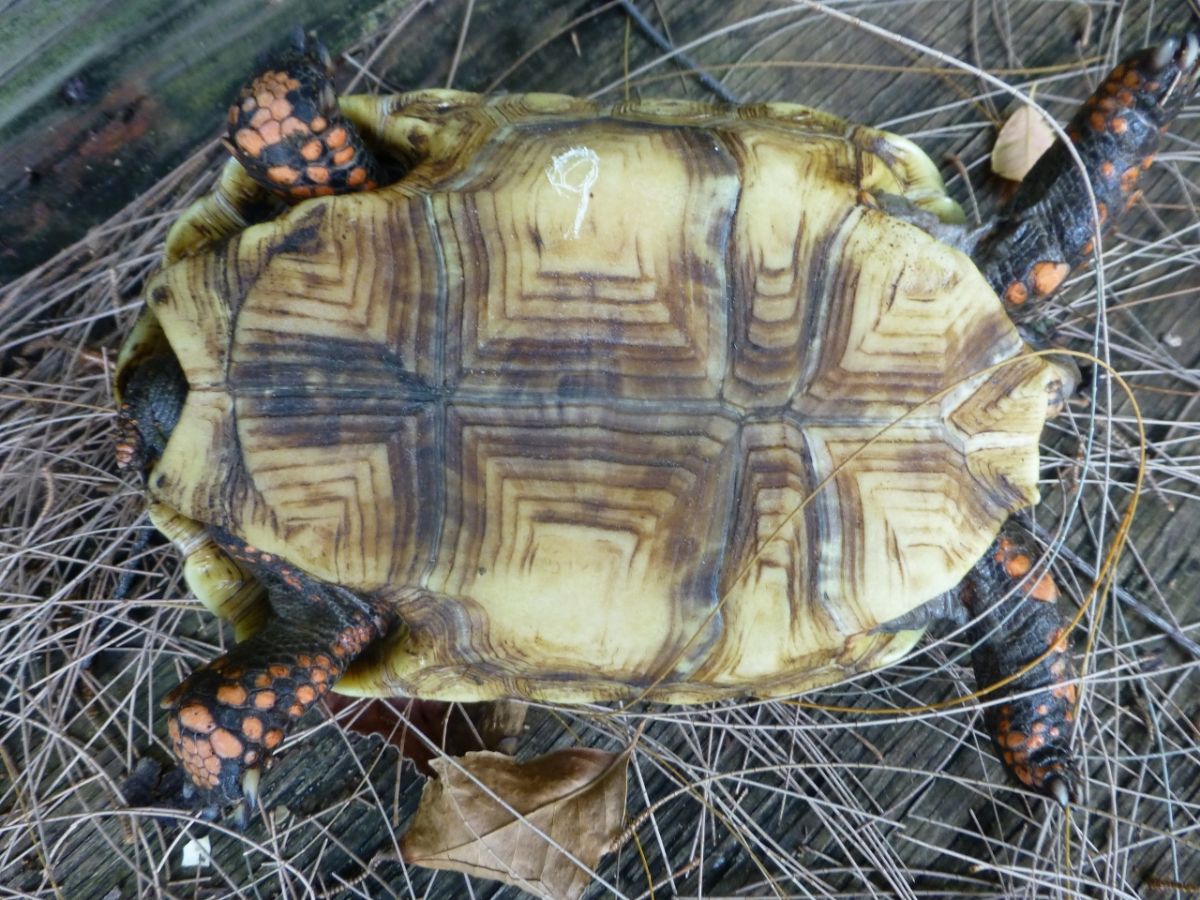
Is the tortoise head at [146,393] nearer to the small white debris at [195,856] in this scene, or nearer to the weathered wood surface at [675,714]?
the weathered wood surface at [675,714]

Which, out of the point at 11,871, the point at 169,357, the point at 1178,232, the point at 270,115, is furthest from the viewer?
the point at 1178,232

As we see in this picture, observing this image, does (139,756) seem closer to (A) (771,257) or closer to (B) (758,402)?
(B) (758,402)

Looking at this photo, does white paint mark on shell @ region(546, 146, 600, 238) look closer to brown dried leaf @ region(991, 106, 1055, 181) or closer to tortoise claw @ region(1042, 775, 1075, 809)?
brown dried leaf @ region(991, 106, 1055, 181)

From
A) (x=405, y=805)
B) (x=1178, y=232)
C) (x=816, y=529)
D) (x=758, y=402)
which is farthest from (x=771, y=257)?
(x=405, y=805)

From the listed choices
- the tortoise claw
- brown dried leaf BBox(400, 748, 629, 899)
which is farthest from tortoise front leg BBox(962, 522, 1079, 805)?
brown dried leaf BBox(400, 748, 629, 899)

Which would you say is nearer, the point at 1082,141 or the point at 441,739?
the point at 1082,141

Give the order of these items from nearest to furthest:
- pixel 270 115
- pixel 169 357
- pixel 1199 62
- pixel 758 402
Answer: pixel 758 402
pixel 270 115
pixel 169 357
pixel 1199 62

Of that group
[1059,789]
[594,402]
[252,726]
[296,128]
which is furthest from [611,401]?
[1059,789]
